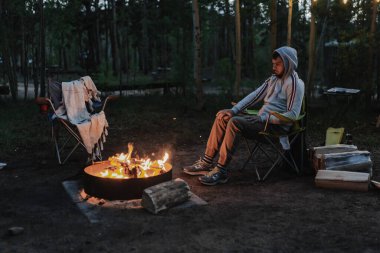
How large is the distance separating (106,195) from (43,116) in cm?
484

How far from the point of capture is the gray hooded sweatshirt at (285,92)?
4.55 metres

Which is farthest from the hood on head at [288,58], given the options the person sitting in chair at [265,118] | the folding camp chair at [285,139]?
the folding camp chair at [285,139]

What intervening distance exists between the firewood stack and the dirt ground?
10 cm

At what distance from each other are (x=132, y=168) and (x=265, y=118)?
148cm

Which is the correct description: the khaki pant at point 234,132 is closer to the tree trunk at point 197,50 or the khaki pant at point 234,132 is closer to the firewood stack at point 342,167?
the firewood stack at point 342,167

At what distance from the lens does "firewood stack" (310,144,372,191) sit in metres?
4.29

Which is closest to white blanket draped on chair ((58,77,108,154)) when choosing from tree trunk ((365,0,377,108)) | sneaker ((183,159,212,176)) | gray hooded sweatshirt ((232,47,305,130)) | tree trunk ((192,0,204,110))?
sneaker ((183,159,212,176))

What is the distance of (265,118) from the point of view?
15.1 feet

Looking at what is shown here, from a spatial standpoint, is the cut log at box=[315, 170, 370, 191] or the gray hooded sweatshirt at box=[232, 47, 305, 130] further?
the gray hooded sweatshirt at box=[232, 47, 305, 130]

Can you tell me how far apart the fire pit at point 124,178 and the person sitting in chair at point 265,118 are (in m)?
0.58

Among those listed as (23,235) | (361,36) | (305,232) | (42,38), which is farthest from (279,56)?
(42,38)

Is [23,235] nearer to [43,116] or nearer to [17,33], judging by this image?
[43,116]

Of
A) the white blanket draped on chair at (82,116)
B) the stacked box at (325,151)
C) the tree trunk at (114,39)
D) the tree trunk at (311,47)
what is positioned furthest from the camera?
the tree trunk at (114,39)

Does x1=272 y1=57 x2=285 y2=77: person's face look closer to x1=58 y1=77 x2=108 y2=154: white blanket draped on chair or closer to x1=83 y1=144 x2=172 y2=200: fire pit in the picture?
x1=83 y1=144 x2=172 y2=200: fire pit
